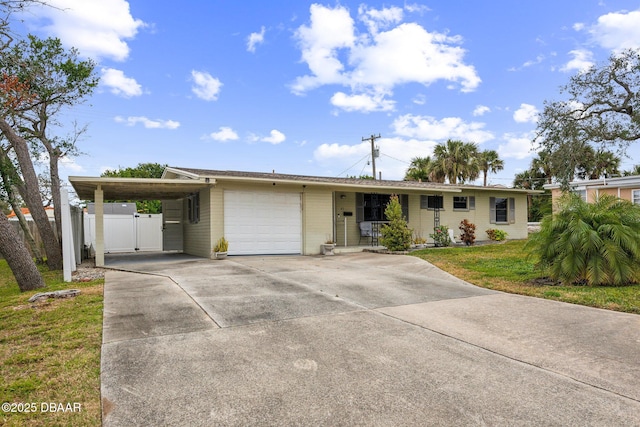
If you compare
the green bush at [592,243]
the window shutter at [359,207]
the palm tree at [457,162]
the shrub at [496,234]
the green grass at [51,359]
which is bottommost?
the green grass at [51,359]

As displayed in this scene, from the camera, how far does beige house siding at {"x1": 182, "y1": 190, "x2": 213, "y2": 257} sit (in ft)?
41.4

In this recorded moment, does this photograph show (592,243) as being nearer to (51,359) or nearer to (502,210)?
(51,359)

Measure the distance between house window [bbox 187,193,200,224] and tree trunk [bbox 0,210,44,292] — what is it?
646 centimetres

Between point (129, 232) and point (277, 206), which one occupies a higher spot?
point (277, 206)

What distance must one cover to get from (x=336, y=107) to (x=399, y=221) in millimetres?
11428

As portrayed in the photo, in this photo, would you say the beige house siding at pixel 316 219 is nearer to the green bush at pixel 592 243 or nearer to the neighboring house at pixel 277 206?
the neighboring house at pixel 277 206

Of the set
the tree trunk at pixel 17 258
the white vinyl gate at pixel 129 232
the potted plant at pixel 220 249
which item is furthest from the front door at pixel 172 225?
the tree trunk at pixel 17 258

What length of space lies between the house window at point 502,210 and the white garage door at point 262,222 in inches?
414

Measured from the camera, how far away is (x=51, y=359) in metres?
3.51

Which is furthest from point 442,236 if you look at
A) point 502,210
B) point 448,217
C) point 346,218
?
point 502,210

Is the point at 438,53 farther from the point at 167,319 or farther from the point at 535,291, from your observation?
the point at 167,319

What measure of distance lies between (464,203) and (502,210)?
8.43 ft

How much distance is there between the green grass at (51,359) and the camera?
2.56m

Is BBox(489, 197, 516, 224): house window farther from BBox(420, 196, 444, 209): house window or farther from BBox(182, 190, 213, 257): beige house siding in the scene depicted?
BBox(182, 190, 213, 257): beige house siding
